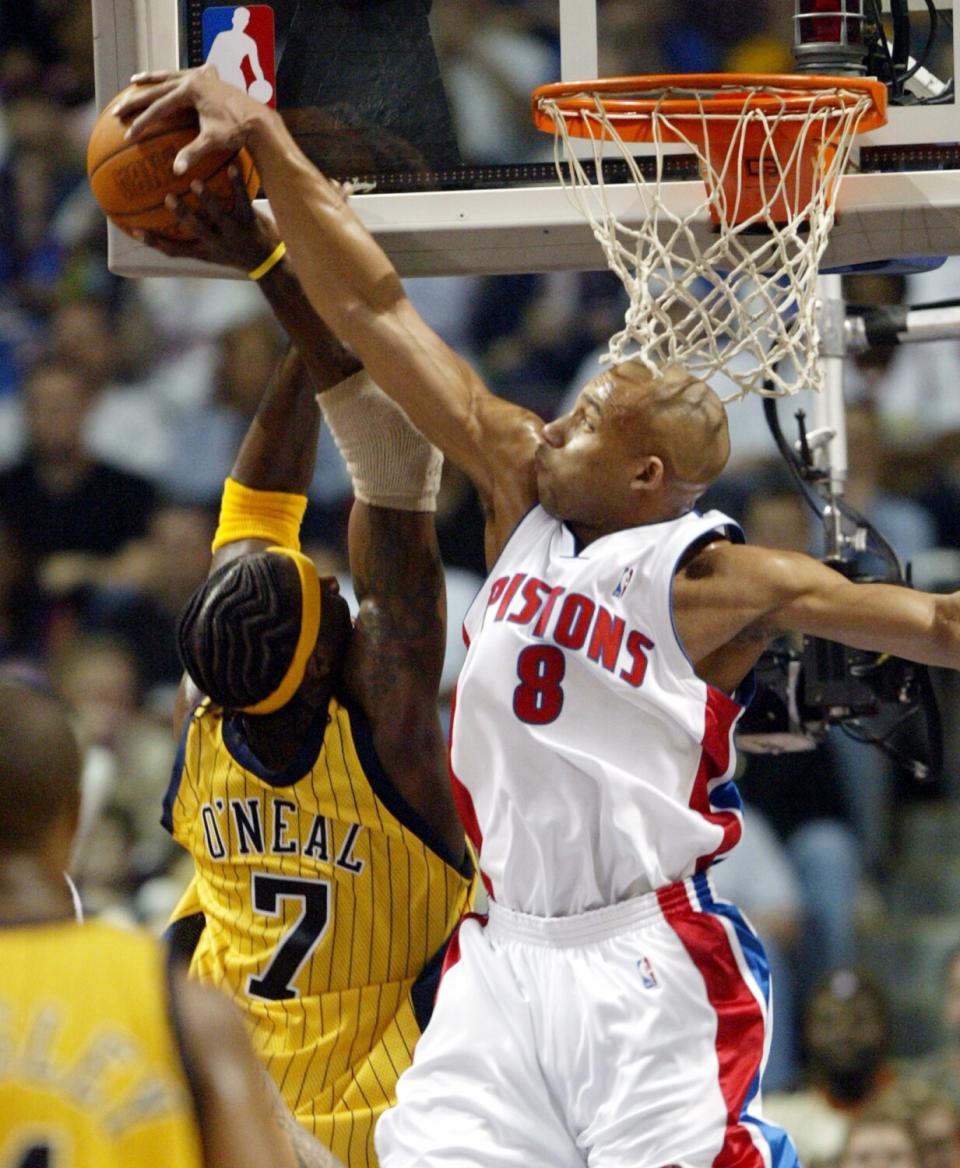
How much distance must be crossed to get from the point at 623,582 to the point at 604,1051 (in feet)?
2.44

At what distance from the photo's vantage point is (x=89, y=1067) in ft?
5.96

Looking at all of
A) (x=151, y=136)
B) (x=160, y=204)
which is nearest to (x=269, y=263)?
(x=160, y=204)

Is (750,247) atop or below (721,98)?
below

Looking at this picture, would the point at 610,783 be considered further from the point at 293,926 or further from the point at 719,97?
the point at 719,97

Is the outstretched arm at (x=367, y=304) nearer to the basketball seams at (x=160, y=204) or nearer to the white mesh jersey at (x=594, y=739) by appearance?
the basketball seams at (x=160, y=204)

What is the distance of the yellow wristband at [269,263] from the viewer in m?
3.73

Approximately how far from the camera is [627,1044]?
9.82 feet

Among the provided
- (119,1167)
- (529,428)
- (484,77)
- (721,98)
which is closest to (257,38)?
(484,77)

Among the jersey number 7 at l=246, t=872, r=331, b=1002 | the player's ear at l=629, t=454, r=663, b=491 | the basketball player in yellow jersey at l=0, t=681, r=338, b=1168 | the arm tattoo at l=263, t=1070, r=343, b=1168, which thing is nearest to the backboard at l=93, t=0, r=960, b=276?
the player's ear at l=629, t=454, r=663, b=491

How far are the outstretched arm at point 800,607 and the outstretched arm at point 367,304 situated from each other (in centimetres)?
37

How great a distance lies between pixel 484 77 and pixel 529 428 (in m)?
1.06

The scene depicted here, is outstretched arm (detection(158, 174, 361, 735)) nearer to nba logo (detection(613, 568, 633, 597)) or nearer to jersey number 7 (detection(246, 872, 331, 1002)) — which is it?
jersey number 7 (detection(246, 872, 331, 1002))

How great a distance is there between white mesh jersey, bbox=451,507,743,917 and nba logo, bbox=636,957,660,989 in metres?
0.11

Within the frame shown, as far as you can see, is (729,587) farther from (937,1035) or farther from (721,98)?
(937,1035)
